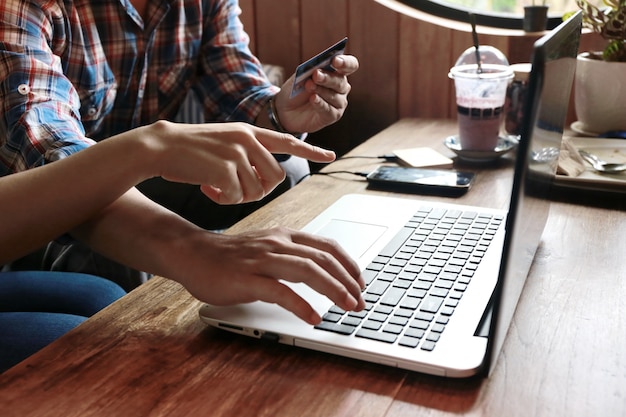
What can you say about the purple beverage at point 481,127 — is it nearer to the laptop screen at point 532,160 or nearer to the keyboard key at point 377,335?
the laptop screen at point 532,160

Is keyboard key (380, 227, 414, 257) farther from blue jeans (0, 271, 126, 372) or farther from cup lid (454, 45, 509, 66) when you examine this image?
cup lid (454, 45, 509, 66)

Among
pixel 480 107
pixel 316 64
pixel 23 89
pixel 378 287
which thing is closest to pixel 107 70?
pixel 23 89

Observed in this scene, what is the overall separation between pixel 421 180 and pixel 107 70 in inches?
24.4

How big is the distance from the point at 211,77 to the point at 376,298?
2.95 feet

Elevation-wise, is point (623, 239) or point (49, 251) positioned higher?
point (623, 239)

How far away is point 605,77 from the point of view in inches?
55.8

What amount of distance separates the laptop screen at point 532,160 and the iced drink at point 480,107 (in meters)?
0.47

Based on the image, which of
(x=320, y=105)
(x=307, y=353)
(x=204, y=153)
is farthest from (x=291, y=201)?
(x=307, y=353)

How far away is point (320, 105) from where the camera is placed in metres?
1.23

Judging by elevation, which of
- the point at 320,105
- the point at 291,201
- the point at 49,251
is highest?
the point at 320,105

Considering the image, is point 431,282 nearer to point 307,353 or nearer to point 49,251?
point 307,353

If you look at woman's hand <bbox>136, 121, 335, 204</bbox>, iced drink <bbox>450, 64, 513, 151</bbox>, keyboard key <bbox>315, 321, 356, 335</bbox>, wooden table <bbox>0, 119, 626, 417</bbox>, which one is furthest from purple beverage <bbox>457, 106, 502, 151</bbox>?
keyboard key <bbox>315, 321, 356, 335</bbox>

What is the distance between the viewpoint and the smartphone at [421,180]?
1125 mm

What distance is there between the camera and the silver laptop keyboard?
67 cm
